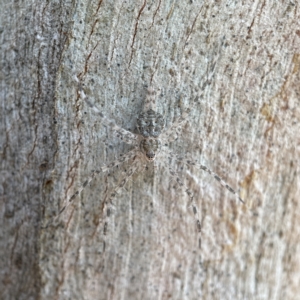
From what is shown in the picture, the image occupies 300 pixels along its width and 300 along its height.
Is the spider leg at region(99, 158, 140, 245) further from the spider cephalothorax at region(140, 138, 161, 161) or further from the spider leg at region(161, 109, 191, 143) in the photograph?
the spider leg at region(161, 109, 191, 143)

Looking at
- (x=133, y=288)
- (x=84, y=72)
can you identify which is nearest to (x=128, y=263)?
(x=133, y=288)

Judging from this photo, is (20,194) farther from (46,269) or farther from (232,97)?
(232,97)

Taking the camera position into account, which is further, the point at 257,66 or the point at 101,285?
the point at 101,285

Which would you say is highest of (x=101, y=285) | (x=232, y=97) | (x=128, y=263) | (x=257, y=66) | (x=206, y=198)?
(x=257, y=66)

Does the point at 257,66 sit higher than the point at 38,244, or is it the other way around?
the point at 257,66

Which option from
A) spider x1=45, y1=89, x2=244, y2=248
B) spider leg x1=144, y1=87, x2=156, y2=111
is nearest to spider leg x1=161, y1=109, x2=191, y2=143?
spider x1=45, y1=89, x2=244, y2=248

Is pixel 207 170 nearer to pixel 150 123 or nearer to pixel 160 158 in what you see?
pixel 160 158
